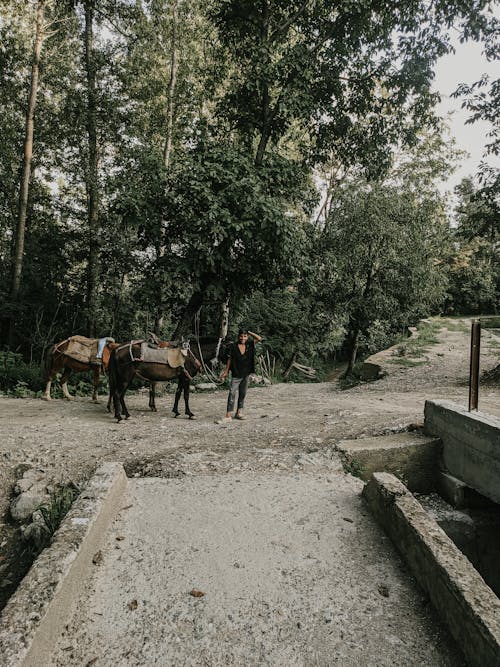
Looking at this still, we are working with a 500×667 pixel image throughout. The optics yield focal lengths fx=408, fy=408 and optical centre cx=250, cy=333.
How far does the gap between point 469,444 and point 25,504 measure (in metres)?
5.23

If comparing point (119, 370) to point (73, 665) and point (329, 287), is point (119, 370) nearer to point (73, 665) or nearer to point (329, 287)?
point (73, 665)

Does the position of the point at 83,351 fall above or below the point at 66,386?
above

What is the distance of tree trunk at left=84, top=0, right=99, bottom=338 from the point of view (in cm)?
1470

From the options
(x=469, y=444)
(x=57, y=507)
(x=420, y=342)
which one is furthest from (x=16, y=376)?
(x=420, y=342)

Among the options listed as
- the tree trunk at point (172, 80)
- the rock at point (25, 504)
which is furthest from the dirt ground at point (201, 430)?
the tree trunk at point (172, 80)

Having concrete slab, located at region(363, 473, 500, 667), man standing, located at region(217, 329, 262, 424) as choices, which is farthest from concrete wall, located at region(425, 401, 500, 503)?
man standing, located at region(217, 329, 262, 424)

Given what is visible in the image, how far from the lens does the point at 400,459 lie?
5.48m

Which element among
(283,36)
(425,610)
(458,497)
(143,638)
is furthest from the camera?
(283,36)

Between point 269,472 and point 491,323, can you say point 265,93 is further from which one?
point 491,323

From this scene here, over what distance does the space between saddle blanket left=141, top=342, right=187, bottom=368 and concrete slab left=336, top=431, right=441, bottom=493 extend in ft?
12.6

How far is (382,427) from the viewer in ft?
21.6

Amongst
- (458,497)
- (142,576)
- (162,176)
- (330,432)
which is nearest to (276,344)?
(162,176)

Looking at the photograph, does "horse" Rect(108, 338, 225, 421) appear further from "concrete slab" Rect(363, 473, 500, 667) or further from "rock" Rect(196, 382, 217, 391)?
"concrete slab" Rect(363, 473, 500, 667)

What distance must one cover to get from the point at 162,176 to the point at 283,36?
17.1ft
